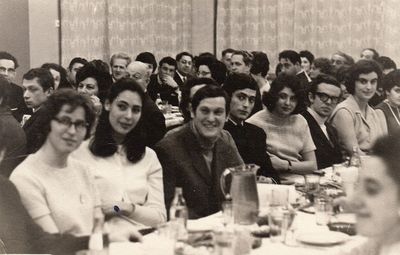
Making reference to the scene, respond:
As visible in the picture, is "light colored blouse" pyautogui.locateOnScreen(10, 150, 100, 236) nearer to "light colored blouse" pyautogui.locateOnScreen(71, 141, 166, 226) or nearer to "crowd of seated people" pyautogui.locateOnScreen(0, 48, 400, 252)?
"crowd of seated people" pyautogui.locateOnScreen(0, 48, 400, 252)

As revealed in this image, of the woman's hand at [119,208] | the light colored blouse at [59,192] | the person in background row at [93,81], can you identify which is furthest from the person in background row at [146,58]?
the light colored blouse at [59,192]

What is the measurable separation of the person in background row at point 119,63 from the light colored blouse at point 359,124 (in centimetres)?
176

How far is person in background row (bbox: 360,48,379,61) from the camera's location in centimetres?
435

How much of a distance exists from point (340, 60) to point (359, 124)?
5.26ft

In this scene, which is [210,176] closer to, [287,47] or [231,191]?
[231,191]

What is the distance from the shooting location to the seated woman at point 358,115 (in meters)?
3.09

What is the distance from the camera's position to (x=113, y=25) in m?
3.88

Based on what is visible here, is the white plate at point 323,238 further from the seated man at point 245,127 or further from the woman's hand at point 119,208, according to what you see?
the seated man at point 245,127

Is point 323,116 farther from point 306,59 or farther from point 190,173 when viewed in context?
point 306,59

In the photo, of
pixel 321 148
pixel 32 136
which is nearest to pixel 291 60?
pixel 321 148

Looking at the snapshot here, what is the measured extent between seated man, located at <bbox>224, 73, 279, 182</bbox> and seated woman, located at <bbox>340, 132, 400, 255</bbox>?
1.54 m

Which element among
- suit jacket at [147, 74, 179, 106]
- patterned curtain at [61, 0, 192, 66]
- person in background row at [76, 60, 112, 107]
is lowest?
suit jacket at [147, 74, 179, 106]

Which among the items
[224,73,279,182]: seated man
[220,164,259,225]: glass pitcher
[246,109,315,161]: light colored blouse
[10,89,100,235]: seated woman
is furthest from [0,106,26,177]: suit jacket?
[246,109,315,161]: light colored blouse

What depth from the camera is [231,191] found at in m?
1.78
